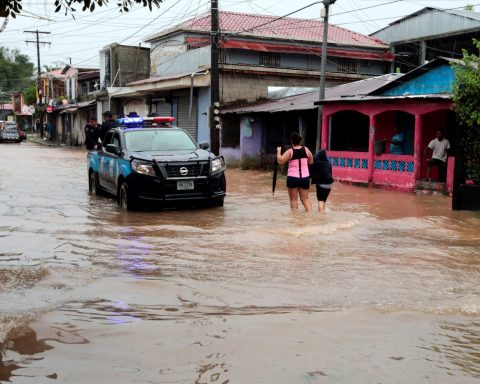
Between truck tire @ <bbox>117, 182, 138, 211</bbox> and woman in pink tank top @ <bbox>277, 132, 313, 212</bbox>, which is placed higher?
woman in pink tank top @ <bbox>277, 132, 313, 212</bbox>

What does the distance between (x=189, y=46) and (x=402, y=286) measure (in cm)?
2637

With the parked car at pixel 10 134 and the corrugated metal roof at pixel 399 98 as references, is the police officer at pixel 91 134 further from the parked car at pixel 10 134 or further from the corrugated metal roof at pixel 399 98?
the parked car at pixel 10 134

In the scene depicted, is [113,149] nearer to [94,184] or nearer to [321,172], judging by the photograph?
[94,184]

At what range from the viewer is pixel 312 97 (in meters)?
24.8

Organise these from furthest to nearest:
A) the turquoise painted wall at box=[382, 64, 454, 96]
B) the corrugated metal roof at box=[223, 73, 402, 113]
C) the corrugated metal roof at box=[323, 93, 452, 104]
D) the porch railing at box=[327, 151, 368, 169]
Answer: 1. the corrugated metal roof at box=[223, 73, 402, 113]
2. the porch railing at box=[327, 151, 368, 169]
3. the turquoise painted wall at box=[382, 64, 454, 96]
4. the corrugated metal roof at box=[323, 93, 452, 104]

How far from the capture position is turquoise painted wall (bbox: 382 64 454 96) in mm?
16453

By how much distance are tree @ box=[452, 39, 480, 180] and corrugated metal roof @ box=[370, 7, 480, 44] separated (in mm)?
18069

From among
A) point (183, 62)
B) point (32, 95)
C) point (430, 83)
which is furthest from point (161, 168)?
point (32, 95)

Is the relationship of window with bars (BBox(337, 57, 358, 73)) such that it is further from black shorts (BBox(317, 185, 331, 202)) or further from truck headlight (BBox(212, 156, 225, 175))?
black shorts (BBox(317, 185, 331, 202))

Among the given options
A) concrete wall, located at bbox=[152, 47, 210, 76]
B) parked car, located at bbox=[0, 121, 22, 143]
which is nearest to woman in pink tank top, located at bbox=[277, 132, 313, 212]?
concrete wall, located at bbox=[152, 47, 210, 76]

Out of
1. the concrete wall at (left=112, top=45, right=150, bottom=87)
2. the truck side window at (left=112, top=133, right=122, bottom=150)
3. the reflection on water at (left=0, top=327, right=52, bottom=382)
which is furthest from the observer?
the concrete wall at (left=112, top=45, right=150, bottom=87)

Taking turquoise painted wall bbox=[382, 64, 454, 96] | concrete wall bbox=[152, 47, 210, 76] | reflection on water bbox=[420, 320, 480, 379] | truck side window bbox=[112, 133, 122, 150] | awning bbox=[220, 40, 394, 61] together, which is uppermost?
awning bbox=[220, 40, 394, 61]

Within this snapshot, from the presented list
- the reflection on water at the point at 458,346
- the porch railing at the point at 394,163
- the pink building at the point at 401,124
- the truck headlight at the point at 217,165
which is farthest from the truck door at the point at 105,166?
the reflection on water at the point at 458,346

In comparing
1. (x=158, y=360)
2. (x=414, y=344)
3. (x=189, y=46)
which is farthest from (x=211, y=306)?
(x=189, y=46)
